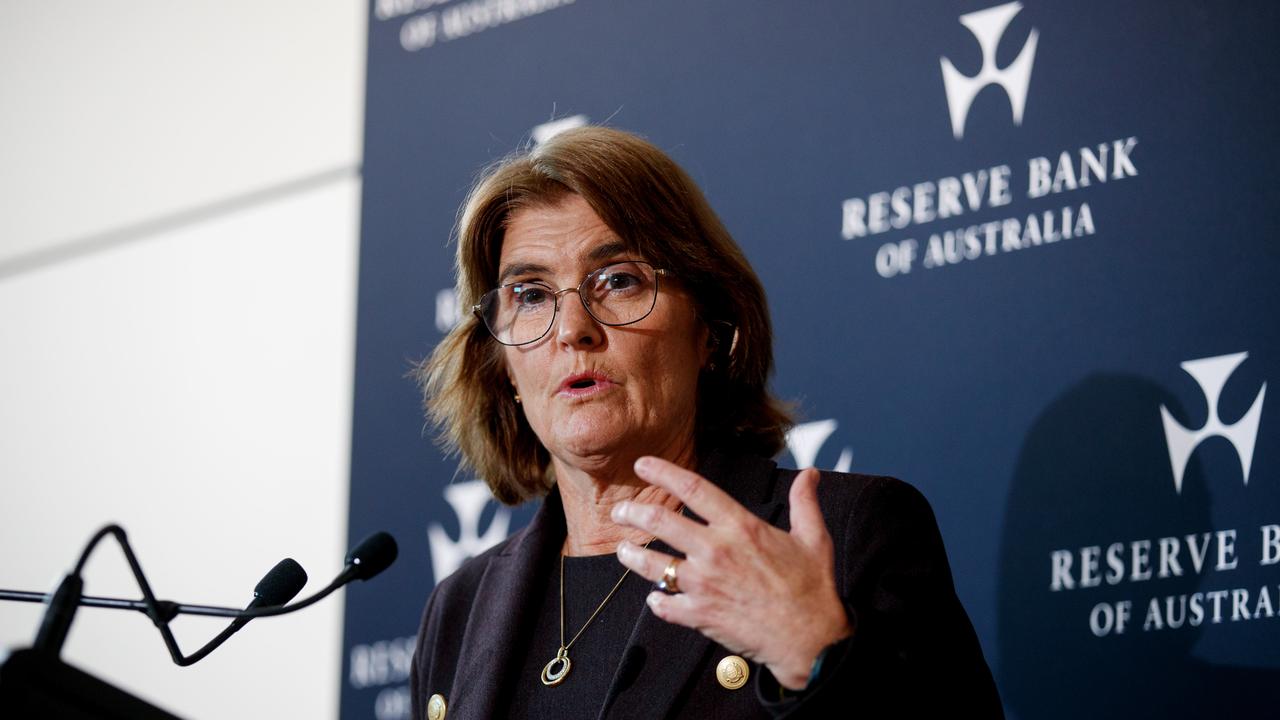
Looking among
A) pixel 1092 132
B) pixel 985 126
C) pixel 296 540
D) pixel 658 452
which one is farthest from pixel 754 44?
pixel 296 540

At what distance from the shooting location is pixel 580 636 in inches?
90.1

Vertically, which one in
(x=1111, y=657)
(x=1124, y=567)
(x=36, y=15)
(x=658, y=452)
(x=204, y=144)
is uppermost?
(x=36, y=15)

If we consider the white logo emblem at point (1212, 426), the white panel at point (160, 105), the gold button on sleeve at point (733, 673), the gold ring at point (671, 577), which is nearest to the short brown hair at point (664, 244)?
the gold button on sleeve at point (733, 673)

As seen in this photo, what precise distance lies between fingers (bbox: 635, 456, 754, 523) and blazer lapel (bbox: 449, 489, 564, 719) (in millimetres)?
Answer: 696

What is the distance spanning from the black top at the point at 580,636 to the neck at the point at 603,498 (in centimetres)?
3

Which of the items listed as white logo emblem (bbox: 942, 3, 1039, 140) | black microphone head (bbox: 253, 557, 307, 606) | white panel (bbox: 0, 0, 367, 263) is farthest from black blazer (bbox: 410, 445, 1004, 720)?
white panel (bbox: 0, 0, 367, 263)

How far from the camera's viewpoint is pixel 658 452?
2393 millimetres

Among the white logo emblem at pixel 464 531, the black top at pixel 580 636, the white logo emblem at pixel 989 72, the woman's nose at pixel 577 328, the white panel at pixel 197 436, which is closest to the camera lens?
the black top at pixel 580 636

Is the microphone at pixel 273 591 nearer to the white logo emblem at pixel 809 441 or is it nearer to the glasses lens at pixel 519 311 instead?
the glasses lens at pixel 519 311

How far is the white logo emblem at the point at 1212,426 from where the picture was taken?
239cm

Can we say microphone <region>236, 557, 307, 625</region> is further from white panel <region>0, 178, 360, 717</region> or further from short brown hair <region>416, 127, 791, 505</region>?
white panel <region>0, 178, 360, 717</region>

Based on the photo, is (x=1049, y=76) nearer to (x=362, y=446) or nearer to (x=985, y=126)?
(x=985, y=126)

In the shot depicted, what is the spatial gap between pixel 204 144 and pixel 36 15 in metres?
0.88

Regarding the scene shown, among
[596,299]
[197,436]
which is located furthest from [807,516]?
[197,436]
